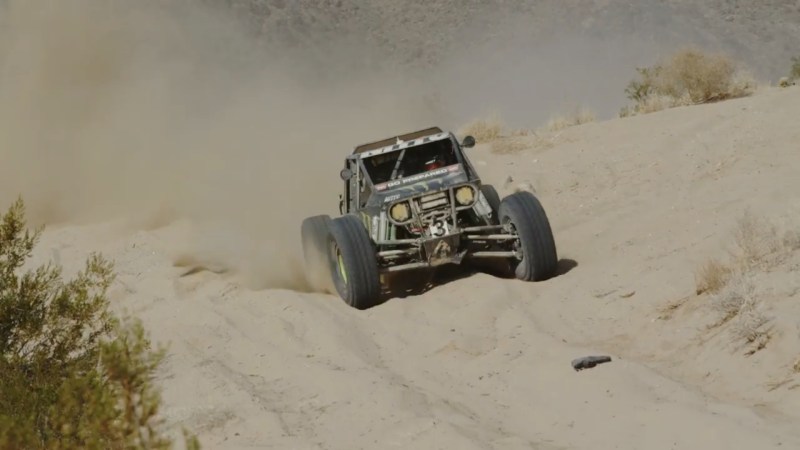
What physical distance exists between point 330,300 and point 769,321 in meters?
5.08

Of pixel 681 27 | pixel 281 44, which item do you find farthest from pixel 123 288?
pixel 681 27

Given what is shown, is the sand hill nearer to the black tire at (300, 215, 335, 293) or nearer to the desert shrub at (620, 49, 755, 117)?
the black tire at (300, 215, 335, 293)

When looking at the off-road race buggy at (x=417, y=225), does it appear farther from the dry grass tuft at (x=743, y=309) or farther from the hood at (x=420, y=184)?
the dry grass tuft at (x=743, y=309)

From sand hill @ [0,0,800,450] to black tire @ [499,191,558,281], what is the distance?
8.1 inches

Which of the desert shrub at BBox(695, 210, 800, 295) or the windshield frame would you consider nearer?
the desert shrub at BBox(695, 210, 800, 295)

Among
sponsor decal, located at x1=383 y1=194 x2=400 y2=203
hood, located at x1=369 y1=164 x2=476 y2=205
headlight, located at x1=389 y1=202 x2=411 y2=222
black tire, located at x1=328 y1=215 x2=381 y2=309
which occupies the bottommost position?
black tire, located at x1=328 y1=215 x2=381 y2=309

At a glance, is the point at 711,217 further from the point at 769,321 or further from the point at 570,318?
the point at 769,321

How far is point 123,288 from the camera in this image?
497 inches

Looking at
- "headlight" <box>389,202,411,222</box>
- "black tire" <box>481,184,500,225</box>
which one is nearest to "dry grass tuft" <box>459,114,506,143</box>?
"black tire" <box>481,184,500,225</box>

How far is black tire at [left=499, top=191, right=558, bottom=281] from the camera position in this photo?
10.7 meters

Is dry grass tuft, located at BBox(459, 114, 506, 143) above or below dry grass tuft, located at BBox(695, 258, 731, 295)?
above

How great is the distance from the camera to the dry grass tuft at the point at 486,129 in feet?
63.2

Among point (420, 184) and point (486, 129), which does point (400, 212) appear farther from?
point (486, 129)

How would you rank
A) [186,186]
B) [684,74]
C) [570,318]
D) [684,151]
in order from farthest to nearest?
[684,74] < [186,186] < [684,151] < [570,318]
